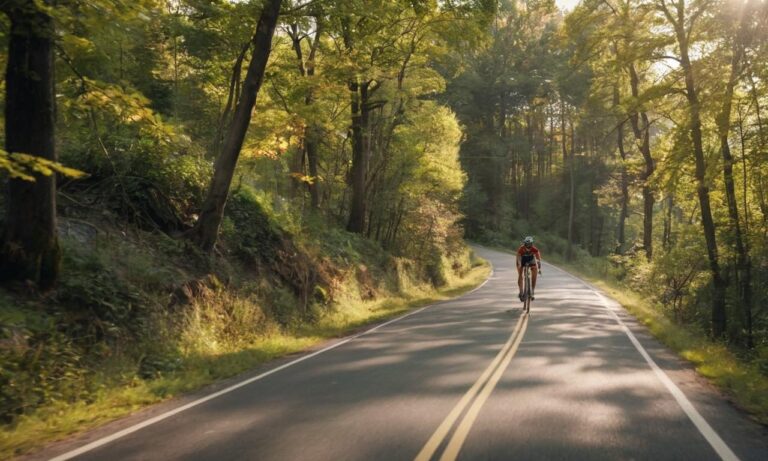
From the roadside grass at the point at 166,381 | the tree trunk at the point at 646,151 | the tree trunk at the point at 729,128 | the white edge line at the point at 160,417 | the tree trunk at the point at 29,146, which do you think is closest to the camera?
the white edge line at the point at 160,417

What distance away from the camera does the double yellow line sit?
5.18 m

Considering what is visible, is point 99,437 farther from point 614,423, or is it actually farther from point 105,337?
point 614,423

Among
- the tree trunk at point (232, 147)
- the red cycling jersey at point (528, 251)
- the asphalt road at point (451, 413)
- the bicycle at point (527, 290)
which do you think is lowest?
the asphalt road at point (451, 413)

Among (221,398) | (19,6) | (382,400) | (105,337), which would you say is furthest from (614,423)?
(19,6)

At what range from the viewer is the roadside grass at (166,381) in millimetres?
5938

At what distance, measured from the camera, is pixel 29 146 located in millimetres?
7887

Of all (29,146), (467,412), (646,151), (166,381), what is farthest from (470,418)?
(646,151)

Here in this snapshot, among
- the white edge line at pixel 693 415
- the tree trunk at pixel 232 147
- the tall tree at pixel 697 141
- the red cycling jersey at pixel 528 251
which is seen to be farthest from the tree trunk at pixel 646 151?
the tree trunk at pixel 232 147

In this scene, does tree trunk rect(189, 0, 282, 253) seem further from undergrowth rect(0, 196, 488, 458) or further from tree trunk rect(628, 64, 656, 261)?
tree trunk rect(628, 64, 656, 261)

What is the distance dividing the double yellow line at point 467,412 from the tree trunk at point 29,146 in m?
6.08

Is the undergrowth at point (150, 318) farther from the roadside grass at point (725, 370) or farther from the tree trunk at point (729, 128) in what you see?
the tree trunk at point (729, 128)

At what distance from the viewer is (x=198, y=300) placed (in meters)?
11.2

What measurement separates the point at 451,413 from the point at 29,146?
6578 mm

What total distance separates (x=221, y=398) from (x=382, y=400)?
2.10m
